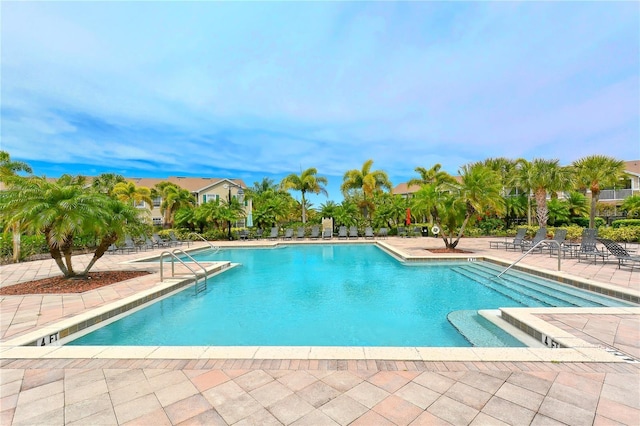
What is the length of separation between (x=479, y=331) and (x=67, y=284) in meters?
9.71

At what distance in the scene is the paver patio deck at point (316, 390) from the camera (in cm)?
245

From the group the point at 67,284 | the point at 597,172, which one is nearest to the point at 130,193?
the point at 67,284

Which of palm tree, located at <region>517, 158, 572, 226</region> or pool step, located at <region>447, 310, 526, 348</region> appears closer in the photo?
pool step, located at <region>447, 310, 526, 348</region>

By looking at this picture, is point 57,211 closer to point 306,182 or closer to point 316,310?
point 316,310

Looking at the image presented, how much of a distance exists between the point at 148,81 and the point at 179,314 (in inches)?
440

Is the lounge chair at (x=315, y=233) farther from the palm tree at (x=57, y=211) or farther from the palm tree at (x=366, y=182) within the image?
the palm tree at (x=57, y=211)

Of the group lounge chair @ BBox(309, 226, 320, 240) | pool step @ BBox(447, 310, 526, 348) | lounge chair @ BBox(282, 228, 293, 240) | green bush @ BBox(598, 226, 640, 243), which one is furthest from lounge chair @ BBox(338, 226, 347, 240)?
pool step @ BBox(447, 310, 526, 348)

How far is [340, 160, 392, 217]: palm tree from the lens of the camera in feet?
91.9

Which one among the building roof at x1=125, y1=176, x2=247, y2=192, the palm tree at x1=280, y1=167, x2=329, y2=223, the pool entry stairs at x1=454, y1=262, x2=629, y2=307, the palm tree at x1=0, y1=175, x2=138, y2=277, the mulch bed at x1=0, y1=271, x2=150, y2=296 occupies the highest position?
the building roof at x1=125, y1=176, x2=247, y2=192

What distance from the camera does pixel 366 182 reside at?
28516mm

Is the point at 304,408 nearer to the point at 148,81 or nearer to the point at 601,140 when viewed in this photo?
the point at 148,81

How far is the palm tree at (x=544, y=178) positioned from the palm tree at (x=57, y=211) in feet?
78.1

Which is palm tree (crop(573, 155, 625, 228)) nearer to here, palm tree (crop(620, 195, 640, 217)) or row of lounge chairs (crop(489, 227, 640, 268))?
palm tree (crop(620, 195, 640, 217))

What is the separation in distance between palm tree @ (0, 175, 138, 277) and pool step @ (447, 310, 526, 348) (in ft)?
28.5
